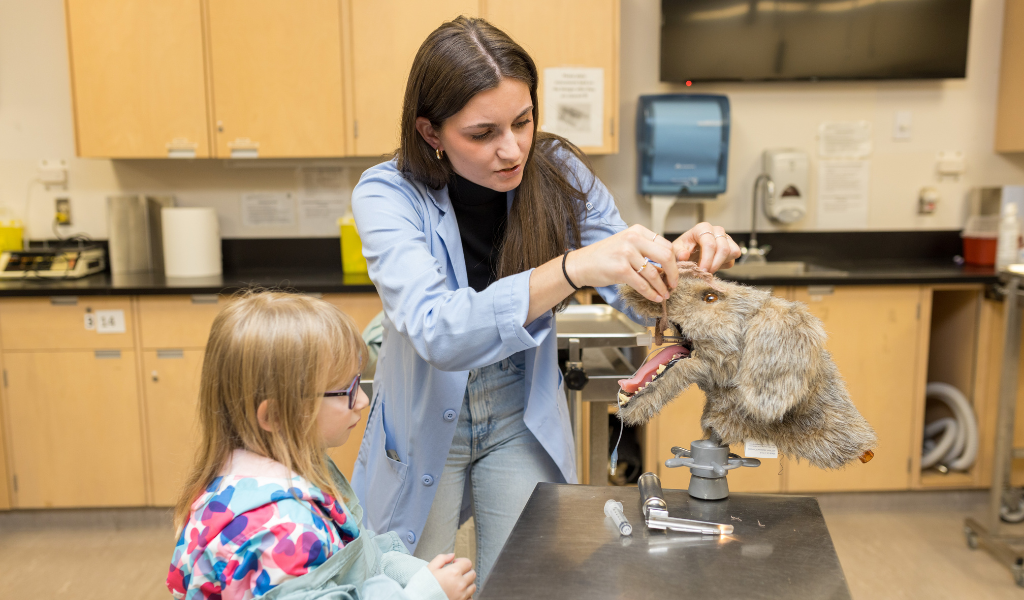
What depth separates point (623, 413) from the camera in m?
1.08

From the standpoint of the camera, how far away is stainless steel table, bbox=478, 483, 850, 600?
2.92ft

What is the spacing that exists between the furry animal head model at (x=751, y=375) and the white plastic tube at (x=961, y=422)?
2.34 m

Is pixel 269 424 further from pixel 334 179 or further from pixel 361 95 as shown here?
pixel 334 179

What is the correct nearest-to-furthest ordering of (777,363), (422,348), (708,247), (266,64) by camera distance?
(777,363), (422,348), (708,247), (266,64)

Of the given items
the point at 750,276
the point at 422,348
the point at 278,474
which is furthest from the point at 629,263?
the point at 750,276

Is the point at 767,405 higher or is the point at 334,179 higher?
the point at 334,179

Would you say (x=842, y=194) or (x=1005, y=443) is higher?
(x=842, y=194)

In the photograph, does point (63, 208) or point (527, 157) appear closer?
point (527, 157)

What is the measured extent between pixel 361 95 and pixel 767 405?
93.8 inches

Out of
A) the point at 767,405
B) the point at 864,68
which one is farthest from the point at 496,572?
the point at 864,68

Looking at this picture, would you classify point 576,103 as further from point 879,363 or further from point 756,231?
point 879,363

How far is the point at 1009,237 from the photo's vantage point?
3.06 m

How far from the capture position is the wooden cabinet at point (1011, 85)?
322 cm

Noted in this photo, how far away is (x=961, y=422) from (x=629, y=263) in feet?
8.64
